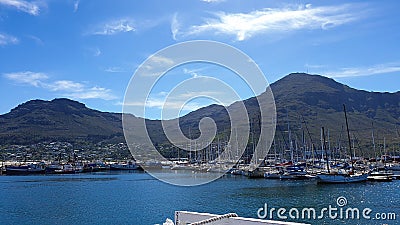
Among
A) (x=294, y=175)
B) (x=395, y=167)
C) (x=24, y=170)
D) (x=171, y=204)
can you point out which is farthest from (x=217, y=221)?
(x=24, y=170)

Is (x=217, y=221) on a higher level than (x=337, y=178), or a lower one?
higher

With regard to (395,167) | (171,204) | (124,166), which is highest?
(395,167)

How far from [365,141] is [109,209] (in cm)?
12983

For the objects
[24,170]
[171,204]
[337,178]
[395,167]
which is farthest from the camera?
[24,170]

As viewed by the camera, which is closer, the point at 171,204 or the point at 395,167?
the point at 171,204

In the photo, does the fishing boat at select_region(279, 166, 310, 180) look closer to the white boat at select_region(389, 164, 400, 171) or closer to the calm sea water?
the calm sea water

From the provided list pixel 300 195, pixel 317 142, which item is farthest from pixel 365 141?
pixel 300 195

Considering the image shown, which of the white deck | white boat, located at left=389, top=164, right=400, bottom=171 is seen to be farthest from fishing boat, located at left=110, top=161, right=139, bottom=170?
the white deck

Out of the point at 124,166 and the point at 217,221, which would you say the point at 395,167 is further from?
the point at 217,221

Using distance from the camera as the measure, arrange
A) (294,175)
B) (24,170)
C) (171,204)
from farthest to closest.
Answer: (24,170) → (294,175) → (171,204)

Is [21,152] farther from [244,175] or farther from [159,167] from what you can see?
[244,175]

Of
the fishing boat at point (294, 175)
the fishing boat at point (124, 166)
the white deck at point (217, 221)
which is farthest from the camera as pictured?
the fishing boat at point (124, 166)

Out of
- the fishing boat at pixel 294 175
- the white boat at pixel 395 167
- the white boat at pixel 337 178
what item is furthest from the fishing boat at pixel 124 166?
the white boat at pixel 337 178

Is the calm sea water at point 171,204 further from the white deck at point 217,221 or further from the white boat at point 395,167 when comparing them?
the white boat at point 395,167
